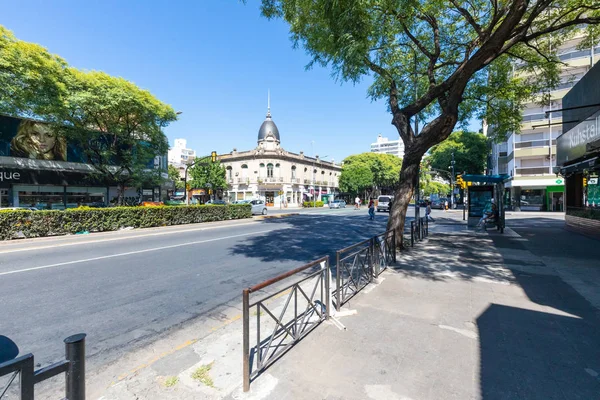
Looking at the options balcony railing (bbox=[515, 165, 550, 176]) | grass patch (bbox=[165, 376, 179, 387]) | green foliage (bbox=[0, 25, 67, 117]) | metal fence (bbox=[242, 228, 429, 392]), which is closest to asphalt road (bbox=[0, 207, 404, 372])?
grass patch (bbox=[165, 376, 179, 387])

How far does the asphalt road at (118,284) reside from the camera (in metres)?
4.10

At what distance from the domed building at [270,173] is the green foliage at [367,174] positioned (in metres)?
6.83

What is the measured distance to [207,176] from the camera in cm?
4634

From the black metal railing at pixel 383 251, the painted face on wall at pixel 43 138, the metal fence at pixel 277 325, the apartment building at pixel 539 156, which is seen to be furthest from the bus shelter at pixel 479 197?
the painted face on wall at pixel 43 138

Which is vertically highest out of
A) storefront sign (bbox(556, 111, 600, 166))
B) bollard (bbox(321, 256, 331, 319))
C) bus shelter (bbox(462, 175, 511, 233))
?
storefront sign (bbox(556, 111, 600, 166))

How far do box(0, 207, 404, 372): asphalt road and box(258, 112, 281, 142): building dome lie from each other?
48.9 metres

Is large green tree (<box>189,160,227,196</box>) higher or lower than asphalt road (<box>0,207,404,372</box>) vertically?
higher

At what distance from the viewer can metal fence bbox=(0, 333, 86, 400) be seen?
1.59m

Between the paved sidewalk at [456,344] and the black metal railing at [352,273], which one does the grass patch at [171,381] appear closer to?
the paved sidewalk at [456,344]

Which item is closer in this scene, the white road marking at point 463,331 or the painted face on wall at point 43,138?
the white road marking at point 463,331

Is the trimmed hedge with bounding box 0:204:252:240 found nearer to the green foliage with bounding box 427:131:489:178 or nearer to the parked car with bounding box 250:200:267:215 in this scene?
the parked car with bounding box 250:200:267:215

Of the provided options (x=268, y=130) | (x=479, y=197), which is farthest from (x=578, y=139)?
(x=268, y=130)

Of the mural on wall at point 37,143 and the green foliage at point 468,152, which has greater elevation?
the green foliage at point 468,152

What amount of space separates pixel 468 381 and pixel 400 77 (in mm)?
11752
